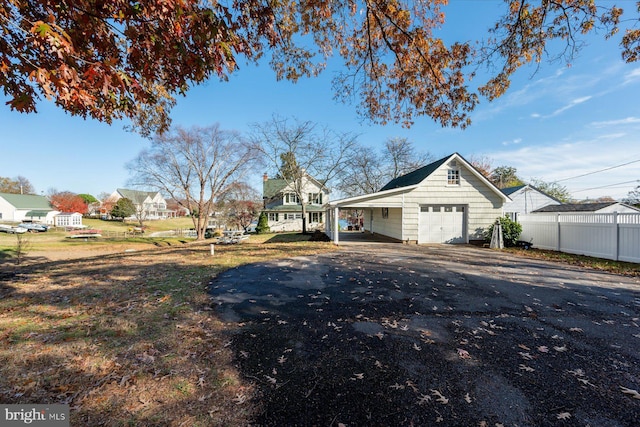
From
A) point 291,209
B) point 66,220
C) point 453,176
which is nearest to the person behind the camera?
point 453,176

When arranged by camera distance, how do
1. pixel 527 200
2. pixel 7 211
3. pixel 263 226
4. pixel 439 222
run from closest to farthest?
pixel 439 222 → pixel 527 200 → pixel 263 226 → pixel 7 211

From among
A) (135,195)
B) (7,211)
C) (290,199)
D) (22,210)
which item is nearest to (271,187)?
(290,199)

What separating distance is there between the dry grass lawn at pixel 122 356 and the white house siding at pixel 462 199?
12.1 m

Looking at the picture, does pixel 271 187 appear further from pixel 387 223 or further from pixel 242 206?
pixel 387 223

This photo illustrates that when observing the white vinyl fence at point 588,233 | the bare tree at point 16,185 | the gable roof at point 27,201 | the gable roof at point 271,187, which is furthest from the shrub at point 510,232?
the bare tree at point 16,185

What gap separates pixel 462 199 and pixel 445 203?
0.93 meters

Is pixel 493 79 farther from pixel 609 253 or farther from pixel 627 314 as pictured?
pixel 609 253

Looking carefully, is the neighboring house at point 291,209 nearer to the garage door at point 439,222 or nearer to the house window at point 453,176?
the garage door at point 439,222

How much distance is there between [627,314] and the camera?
4.65 meters

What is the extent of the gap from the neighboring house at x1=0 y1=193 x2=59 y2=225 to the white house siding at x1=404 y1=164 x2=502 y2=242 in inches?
2399

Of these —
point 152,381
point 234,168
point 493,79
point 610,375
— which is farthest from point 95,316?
point 234,168

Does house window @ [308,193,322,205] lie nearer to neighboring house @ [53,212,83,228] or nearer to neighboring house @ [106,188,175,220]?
neighboring house @ [53,212,83,228]

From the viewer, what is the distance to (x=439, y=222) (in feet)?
49.7

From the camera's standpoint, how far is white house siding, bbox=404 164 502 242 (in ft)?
48.2
